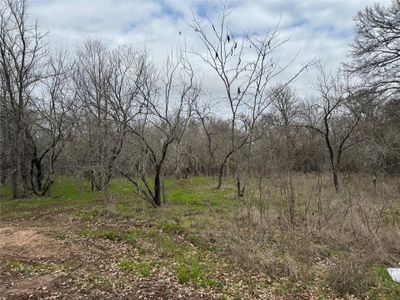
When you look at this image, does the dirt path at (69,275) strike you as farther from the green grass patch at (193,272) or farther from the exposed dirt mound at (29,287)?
the green grass patch at (193,272)

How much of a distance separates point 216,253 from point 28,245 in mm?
4274

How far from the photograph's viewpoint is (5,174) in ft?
58.2

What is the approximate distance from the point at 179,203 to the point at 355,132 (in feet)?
31.8

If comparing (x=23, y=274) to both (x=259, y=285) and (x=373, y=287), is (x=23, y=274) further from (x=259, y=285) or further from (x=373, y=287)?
(x=373, y=287)

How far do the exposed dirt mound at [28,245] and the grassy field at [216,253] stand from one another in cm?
2

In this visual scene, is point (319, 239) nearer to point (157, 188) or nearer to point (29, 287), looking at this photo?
point (29, 287)

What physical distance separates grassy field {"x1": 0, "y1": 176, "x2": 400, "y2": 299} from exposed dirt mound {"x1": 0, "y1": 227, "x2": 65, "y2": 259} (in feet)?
0.08

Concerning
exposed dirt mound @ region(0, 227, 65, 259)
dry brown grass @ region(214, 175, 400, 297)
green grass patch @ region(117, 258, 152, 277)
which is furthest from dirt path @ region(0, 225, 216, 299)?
dry brown grass @ region(214, 175, 400, 297)

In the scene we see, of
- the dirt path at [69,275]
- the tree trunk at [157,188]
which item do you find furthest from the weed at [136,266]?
the tree trunk at [157,188]

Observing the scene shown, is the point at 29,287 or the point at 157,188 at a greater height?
the point at 157,188

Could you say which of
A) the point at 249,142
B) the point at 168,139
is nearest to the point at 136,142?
the point at 168,139

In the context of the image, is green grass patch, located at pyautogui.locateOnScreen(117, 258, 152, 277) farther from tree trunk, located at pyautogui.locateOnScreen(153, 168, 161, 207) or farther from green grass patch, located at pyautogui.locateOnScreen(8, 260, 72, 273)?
tree trunk, located at pyautogui.locateOnScreen(153, 168, 161, 207)

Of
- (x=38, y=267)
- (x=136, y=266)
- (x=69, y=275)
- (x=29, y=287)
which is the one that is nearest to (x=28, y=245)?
(x=38, y=267)

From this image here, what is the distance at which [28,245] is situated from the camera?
8.02 meters
